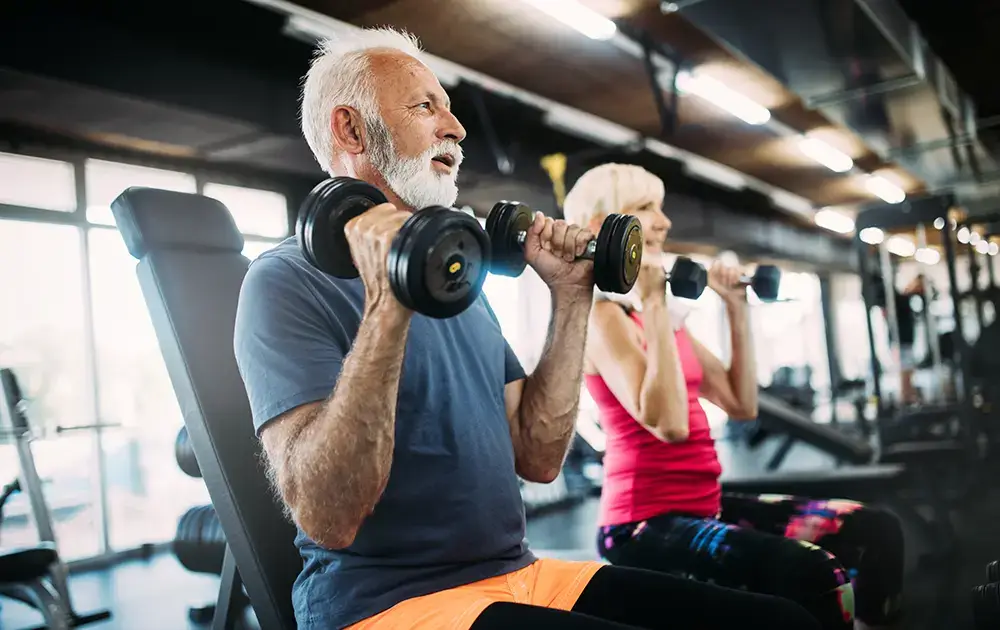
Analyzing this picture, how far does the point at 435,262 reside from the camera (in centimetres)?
80

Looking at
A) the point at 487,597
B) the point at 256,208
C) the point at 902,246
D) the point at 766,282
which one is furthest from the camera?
the point at 902,246

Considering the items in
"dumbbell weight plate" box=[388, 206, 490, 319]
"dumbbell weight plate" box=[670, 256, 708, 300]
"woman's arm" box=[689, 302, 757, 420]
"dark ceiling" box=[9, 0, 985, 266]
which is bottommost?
"woman's arm" box=[689, 302, 757, 420]

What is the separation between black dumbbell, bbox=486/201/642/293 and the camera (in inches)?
46.8

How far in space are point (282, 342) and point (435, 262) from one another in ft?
0.91

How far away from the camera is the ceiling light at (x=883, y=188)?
935 centimetres

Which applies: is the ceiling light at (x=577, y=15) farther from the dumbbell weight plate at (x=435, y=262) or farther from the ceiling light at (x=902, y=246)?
the ceiling light at (x=902, y=246)

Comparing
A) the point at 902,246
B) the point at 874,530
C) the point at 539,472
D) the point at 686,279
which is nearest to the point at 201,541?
the point at 539,472

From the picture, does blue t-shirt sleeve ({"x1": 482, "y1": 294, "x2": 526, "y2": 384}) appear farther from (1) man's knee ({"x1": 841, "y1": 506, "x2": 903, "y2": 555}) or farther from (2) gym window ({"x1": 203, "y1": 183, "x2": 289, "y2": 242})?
(2) gym window ({"x1": 203, "y1": 183, "x2": 289, "y2": 242})

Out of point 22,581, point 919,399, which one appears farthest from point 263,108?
point 919,399

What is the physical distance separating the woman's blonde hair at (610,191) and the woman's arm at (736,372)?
0.40 meters

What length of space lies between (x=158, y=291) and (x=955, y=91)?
6797 mm

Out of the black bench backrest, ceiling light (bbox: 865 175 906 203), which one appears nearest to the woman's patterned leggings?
the black bench backrest

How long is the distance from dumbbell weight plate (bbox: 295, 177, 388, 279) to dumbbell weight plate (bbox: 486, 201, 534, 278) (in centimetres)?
34

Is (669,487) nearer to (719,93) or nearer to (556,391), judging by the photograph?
(556,391)
